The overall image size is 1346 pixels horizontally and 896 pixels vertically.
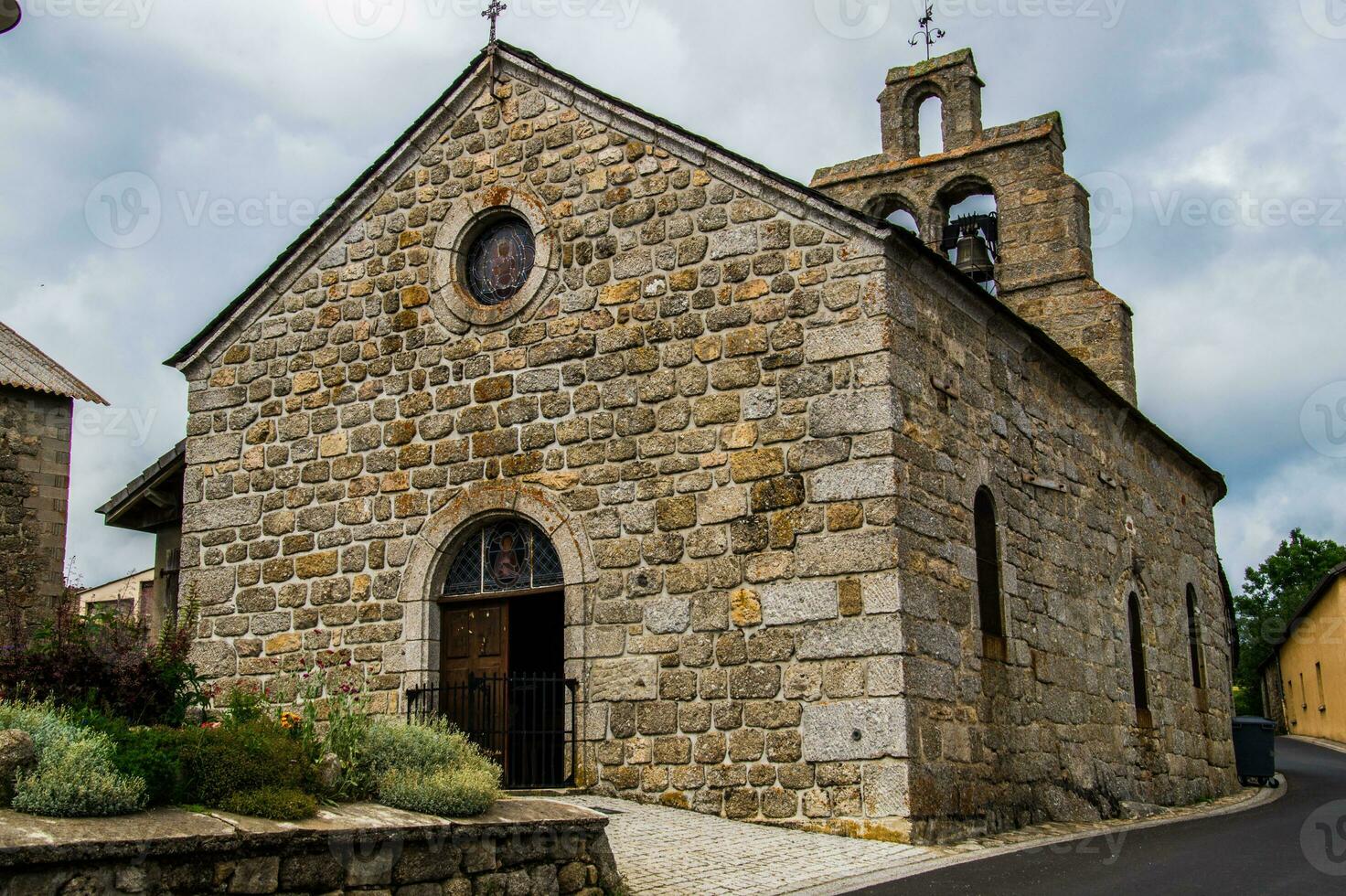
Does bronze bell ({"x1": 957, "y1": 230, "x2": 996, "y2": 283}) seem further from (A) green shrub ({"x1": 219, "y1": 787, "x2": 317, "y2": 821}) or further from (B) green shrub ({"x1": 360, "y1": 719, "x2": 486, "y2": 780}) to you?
(A) green shrub ({"x1": 219, "y1": 787, "x2": 317, "y2": 821})

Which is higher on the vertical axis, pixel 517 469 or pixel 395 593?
pixel 517 469

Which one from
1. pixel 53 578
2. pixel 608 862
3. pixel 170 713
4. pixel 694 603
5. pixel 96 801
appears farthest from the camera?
pixel 53 578

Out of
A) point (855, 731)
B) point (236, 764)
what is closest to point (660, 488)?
point (855, 731)

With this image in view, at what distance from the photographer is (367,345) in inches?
541

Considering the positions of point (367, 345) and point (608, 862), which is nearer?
point (608, 862)

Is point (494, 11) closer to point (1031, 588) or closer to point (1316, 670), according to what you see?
point (1031, 588)

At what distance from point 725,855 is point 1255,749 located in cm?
1429

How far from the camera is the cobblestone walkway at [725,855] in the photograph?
332 inches

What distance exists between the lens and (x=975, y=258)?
720 inches

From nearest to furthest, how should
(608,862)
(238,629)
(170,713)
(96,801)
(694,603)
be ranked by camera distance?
(96,801), (608,862), (170,713), (694,603), (238,629)

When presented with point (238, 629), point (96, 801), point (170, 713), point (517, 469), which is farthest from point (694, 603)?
point (96, 801)

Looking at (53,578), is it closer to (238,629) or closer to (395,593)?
(238,629)

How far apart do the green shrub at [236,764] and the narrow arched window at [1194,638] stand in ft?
49.6

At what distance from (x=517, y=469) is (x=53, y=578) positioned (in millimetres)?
11555
